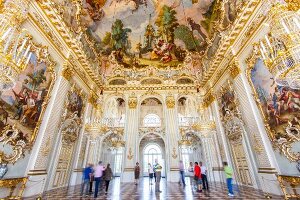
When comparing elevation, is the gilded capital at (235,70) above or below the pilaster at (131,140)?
above

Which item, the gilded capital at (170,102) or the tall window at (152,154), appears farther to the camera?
the tall window at (152,154)

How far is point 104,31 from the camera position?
14.6 metres

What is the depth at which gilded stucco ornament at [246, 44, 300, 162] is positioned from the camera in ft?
20.0

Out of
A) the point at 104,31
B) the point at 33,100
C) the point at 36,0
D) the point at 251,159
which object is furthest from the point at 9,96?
the point at 251,159

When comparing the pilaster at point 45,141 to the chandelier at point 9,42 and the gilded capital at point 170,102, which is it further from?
the gilded capital at point 170,102

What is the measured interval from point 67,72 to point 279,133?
38.8 ft

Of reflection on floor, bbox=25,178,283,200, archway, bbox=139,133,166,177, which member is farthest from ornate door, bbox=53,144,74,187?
archway, bbox=139,133,166,177

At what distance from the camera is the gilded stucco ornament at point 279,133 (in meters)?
6.09

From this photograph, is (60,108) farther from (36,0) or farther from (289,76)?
(289,76)

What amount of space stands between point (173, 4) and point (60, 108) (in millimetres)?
12213

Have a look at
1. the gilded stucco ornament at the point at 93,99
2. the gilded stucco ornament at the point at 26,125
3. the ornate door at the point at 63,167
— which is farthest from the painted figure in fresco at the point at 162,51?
the ornate door at the point at 63,167

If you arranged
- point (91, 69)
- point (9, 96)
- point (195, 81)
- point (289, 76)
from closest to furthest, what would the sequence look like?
point (289, 76)
point (9, 96)
point (91, 69)
point (195, 81)

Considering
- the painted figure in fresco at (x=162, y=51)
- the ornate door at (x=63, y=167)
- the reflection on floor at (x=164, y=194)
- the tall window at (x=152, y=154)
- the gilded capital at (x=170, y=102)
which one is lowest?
the reflection on floor at (x=164, y=194)

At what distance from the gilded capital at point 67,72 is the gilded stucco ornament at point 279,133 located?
10.8 m
